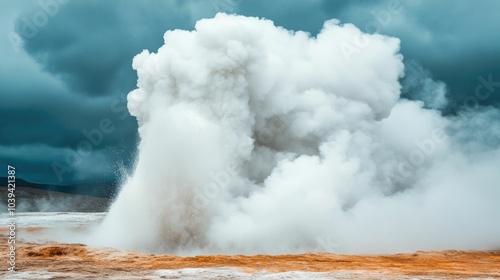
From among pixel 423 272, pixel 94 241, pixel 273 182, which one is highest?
pixel 273 182

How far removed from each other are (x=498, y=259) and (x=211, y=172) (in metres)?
13.4

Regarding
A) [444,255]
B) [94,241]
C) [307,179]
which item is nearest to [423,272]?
[444,255]

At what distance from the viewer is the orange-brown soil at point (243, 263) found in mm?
14859

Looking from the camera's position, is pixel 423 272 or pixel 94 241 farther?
pixel 94 241

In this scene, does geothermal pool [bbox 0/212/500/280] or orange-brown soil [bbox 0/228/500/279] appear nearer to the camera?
geothermal pool [bbox 0/212/500/280]

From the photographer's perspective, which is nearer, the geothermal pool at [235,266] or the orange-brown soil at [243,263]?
the geothermal pool at [235,266]

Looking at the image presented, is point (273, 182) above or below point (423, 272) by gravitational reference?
above

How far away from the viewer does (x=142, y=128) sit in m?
28.6

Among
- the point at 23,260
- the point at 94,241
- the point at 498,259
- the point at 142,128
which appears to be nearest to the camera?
the point at 23,260

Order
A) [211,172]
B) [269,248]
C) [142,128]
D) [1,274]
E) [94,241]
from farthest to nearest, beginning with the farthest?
[142,128] < [211,172] < [94,241] < [269,248] < [1,274]

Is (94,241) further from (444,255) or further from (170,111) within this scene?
(444,255)

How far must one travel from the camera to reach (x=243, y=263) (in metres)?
16.0

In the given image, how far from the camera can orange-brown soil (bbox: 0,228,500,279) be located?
14.9m

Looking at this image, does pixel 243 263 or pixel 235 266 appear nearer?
pixel 235 266
